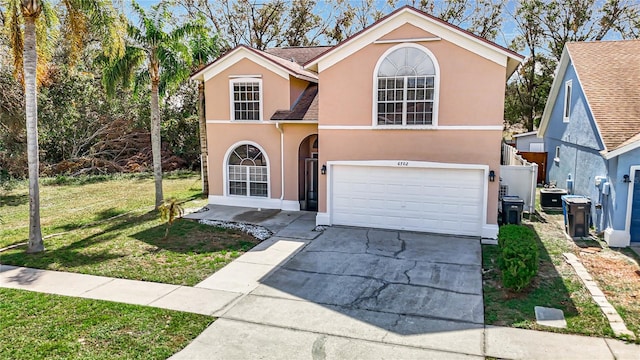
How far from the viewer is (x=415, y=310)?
8156 millimetres

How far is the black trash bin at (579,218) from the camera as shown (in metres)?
12.7

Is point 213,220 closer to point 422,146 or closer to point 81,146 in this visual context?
point 422,146

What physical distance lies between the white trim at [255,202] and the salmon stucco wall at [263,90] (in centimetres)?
315

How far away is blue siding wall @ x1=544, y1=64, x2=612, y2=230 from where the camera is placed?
520 inches

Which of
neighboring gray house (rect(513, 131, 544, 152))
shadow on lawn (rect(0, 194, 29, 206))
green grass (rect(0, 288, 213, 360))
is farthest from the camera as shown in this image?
neighboring gray house (rect(513, 131, 544, 152))

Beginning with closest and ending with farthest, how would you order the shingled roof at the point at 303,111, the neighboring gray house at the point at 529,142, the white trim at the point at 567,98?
the shingled roof at the point at 303,111 < the white trim at the point at 567,98 < the neighboring gray house at the point at 529,142

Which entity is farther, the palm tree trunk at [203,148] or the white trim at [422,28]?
the palm tree trunk at [203,148]

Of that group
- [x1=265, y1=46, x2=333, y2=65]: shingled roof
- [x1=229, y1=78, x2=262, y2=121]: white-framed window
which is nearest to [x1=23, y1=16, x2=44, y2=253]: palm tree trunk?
[x1=229, y1=78, x2=262, y2=121]: white-framed window

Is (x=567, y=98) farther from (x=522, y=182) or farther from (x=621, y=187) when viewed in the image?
(x=621, y=187)

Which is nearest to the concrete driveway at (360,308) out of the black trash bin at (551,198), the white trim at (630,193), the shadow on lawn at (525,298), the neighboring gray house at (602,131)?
the shadow on lawn at (525,298)

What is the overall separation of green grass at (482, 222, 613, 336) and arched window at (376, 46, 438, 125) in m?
4.63

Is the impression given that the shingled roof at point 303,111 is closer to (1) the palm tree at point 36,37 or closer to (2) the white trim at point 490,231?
(1) the palm tree at point 36,37

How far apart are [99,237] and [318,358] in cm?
949

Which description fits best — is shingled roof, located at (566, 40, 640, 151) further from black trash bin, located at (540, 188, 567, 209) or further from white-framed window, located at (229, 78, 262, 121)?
white-framed window, located at (229, 78, 262, 121)
